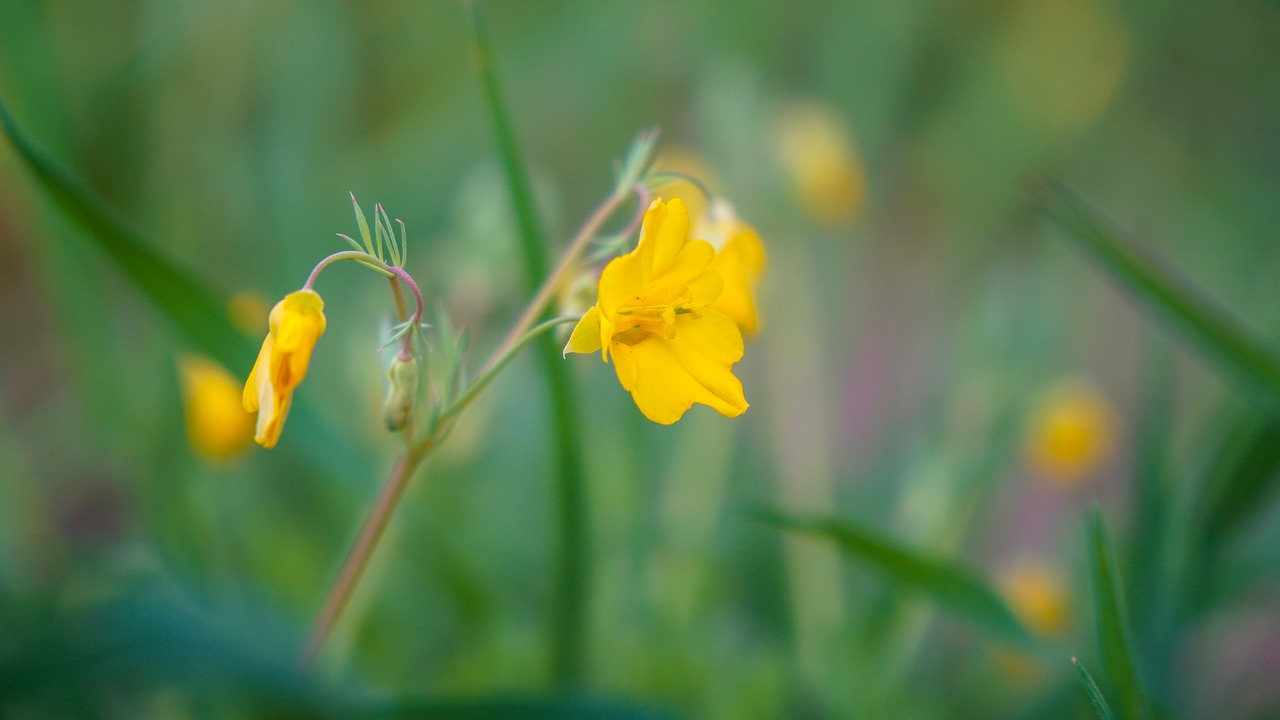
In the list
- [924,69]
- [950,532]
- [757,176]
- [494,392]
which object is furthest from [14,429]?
[924,69]

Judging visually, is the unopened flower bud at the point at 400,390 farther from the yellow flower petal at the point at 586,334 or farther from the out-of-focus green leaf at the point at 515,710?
the out-of-focus green leaf at the point at 515,710

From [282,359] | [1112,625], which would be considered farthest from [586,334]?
[1112,625]

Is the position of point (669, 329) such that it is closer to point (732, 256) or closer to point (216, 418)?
point (732, 256)

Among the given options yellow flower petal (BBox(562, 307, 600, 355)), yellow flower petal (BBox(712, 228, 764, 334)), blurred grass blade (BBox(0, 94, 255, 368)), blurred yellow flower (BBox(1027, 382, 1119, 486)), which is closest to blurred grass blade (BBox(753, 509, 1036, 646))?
yellow flower petal (BBox(712, 228, 764, 334))

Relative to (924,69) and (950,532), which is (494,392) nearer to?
(950,532)

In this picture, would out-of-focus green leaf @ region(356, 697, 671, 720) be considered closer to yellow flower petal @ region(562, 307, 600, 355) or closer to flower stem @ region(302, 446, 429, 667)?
flower stem @ region(302, 446, 429, 667)
